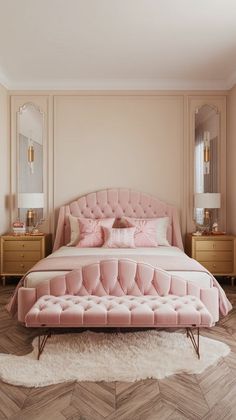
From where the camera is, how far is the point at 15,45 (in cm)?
387

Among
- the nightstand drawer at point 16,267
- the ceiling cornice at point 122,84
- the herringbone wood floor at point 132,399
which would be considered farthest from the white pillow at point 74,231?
the herringbone wood floor at point 132,399

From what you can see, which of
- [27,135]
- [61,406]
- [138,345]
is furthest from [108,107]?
[61,406]

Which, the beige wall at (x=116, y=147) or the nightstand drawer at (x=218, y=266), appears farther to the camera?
the beige wall at (x=116, y=147)

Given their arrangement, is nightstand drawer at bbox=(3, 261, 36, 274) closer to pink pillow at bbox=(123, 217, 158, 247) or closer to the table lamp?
the table lamp

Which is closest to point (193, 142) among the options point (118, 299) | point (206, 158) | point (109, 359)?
point (206, 158)

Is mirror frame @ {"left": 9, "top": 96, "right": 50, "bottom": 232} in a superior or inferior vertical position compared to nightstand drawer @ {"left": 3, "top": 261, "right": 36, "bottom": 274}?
superior

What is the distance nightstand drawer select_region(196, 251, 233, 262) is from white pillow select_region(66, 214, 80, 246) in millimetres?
1692

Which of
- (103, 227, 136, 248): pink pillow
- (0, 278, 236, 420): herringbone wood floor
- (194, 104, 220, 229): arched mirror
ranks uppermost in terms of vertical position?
(194, 104, 220, 229): arched mirror

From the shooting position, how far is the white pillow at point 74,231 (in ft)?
14.6

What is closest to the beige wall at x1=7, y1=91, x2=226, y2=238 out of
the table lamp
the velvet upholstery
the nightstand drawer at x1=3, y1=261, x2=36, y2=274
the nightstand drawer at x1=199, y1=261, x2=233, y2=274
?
the table lamp

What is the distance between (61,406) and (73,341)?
802 millimetres

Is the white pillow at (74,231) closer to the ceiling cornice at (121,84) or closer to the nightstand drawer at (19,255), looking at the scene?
the nightstand drawer at (19,255)

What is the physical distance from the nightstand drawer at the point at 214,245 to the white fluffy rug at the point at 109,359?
1840 millimetres

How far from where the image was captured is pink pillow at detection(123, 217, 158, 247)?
14.0 feet
